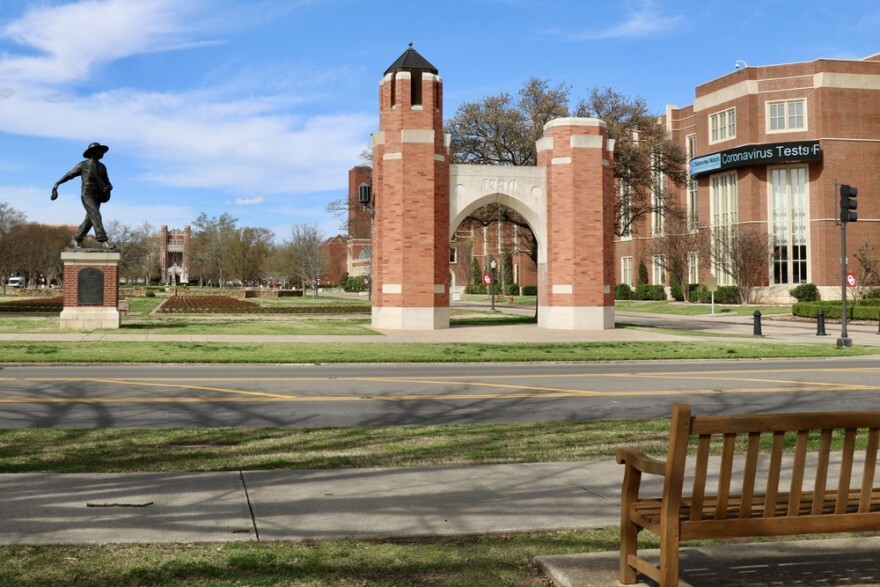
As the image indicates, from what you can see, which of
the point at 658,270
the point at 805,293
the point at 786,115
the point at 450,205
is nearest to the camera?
the point at 450,205

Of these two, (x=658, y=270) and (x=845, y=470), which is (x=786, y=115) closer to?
(x=658, y=270)

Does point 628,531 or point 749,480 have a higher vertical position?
point 749,480

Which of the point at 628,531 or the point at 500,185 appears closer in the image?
the point at 628,531

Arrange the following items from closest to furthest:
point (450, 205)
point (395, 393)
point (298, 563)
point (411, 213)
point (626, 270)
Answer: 1. point (298, 563)
2. point (395, 393)
3. point (411, 213)
4. point (450, 205)
5. point (626, 270)

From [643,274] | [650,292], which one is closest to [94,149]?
[650,292]

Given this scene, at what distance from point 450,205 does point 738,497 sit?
1081 inches

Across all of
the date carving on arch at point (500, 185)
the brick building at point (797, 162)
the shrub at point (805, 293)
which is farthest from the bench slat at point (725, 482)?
the shrub at point (805, 293)

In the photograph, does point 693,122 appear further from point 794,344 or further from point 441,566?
point 441,566

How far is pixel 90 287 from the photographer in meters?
26.7

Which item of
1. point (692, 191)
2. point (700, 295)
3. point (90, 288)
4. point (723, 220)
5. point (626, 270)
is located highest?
point (692, 191)

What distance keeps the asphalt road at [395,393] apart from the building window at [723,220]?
4490cm

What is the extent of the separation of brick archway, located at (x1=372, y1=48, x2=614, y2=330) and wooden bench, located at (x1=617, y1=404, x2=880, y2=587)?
2613 cm

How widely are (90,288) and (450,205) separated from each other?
43.8 feet

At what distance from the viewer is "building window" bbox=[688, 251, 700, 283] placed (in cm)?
6650
